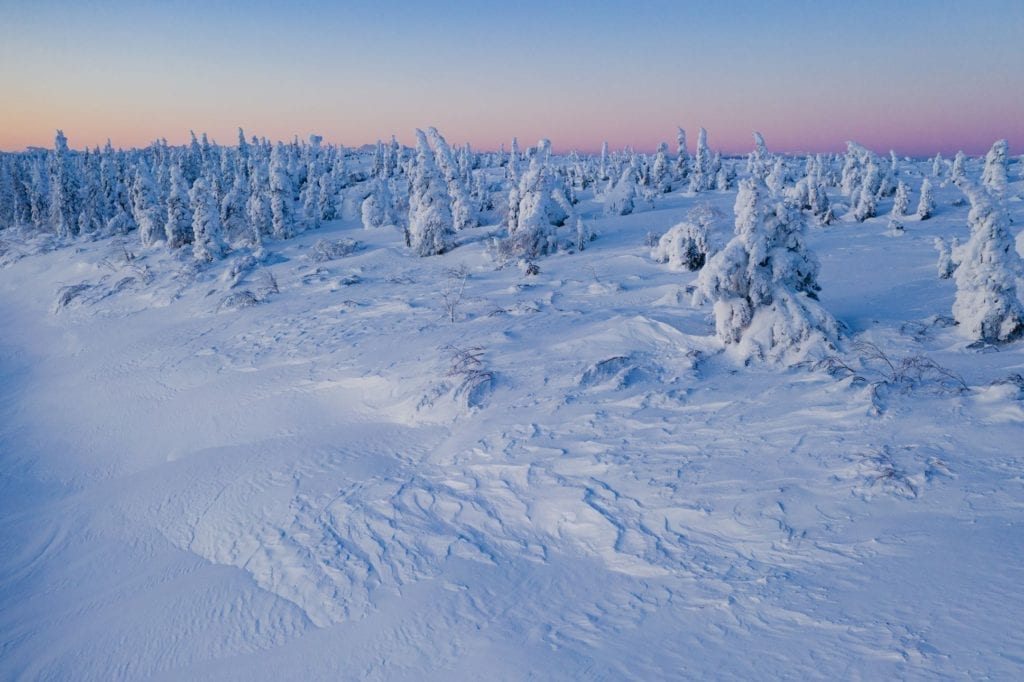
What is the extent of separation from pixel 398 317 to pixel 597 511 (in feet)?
36.9

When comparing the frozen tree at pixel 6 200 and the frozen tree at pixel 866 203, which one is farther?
the frozen tree at pixel 6 200

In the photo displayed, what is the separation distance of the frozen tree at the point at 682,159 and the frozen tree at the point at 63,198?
188 feet

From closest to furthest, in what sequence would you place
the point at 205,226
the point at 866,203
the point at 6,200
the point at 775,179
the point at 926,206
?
the point at 926,206
the point at 866,203
the point at 775,179
the point at 205,226
the point at 6,200

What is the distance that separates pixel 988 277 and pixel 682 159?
47848mm

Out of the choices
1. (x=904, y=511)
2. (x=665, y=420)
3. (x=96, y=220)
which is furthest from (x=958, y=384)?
(x=96, y=220)

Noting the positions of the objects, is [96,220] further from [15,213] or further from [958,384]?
[958,384]

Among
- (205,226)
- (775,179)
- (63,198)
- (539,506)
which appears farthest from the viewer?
(63,198)

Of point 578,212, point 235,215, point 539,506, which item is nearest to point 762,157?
point 578,212

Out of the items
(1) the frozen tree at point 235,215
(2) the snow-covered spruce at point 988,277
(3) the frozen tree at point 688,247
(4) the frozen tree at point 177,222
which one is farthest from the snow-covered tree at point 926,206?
(4) the frozen tree at point 177,222

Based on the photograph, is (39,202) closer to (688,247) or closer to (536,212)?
(536,212)

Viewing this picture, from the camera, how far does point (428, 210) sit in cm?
2620

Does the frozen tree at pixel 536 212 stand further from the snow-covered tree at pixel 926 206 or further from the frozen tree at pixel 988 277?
the snow-covered tree at pixel 926 206

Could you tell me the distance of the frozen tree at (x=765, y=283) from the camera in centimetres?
1001

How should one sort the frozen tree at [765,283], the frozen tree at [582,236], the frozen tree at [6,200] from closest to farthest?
the frozen tree at [765,283] < the frozen tree at [582,236] < the frozen tree at [6,200]
